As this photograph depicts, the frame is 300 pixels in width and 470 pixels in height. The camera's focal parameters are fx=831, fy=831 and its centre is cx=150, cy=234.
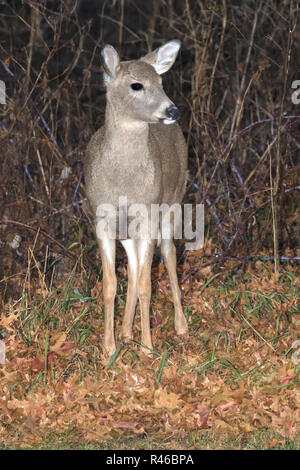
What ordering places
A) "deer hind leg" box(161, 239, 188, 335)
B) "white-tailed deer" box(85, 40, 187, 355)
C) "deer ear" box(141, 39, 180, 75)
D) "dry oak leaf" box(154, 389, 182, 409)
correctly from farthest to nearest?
"deer hind leg" box(161, 239, 188, 335), "deer ear" box(141, 39, 180, 75), "white-tailed deer" box(85, 40, 187, 355), "dry oak leaf" box(154, 389, 182, 409)

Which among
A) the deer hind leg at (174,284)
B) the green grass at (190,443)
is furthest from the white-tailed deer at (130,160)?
the green grass at (190,443)

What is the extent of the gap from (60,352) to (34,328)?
42 centimetres

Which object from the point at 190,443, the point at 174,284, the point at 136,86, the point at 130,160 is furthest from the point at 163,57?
the point at 190,443

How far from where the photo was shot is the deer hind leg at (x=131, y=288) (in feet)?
21.0

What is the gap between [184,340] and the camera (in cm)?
636

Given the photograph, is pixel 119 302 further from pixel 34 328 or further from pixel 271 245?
pixel 271 245

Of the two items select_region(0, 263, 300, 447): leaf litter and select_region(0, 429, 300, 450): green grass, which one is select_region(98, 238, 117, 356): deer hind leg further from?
select_region(0, 429, 300, 450): green grass

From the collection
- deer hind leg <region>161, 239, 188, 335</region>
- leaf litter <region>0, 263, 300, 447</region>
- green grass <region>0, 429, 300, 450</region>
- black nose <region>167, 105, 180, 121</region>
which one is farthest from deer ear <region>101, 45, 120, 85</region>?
green grass <region>0, 429, 300, 450</region>

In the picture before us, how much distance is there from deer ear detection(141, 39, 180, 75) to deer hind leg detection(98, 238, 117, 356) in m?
1.34

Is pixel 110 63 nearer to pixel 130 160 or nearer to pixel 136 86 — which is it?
pixel 136 86

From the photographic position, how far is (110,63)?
5938 mm

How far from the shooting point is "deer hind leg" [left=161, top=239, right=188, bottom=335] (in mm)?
6641

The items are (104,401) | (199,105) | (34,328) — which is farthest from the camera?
(199,105)

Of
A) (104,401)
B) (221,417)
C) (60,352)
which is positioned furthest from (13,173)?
(221,417)
